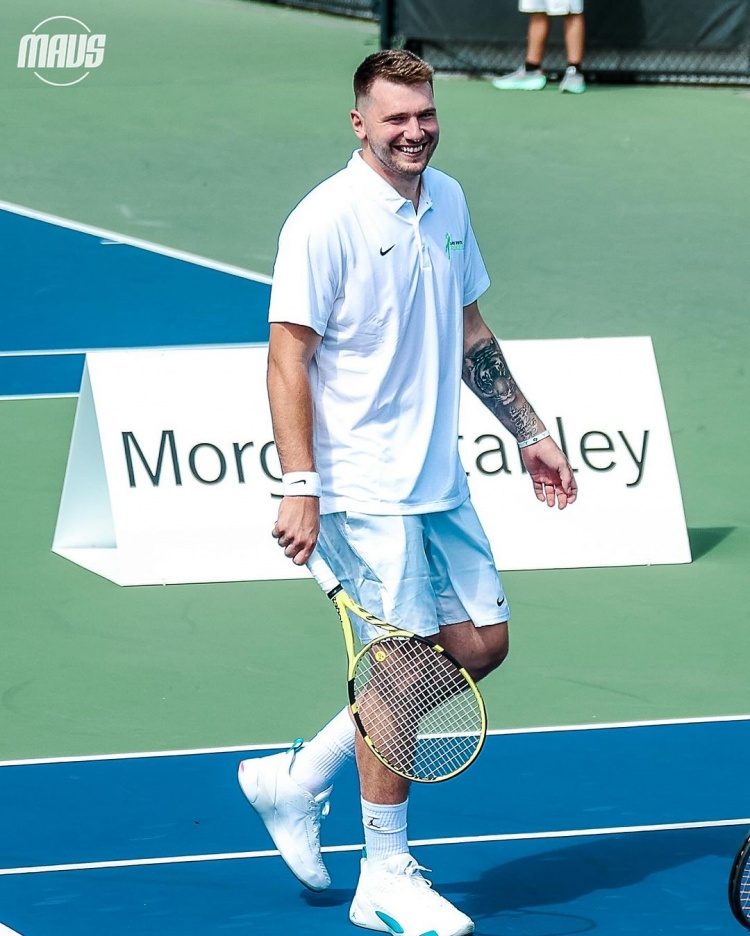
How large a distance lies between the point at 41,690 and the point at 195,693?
526mm

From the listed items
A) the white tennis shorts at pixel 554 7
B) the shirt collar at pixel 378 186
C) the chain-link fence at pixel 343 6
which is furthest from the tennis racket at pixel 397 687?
the chain-link fence at pixel 343 6

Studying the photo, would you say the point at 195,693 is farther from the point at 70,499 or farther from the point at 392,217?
the point at 392,217

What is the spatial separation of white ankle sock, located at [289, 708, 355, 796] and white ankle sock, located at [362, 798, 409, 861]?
8.9 inches

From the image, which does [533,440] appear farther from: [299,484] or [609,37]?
[609,37]

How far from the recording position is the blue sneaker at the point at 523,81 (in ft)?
53.1

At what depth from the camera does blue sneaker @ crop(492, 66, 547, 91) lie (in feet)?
53.1

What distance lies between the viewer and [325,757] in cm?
476

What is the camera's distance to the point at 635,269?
1123 centimetres

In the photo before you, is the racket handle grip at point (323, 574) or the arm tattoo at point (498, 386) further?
the arm tattoo at point (498, 386)

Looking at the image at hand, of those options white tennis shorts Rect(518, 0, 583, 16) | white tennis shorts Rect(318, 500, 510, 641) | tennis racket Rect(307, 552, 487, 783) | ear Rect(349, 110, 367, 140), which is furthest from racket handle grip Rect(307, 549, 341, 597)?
white tennis shorts Rect(518, 0, 583, 16)

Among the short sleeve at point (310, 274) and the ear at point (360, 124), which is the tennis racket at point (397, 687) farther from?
the ear at point (360, 124)

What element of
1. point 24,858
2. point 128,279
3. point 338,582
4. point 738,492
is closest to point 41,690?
point 24,858

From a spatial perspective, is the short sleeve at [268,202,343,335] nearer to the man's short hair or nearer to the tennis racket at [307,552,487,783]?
the man's short hair

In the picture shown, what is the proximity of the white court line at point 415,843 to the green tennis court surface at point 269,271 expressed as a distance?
738 millimetres
